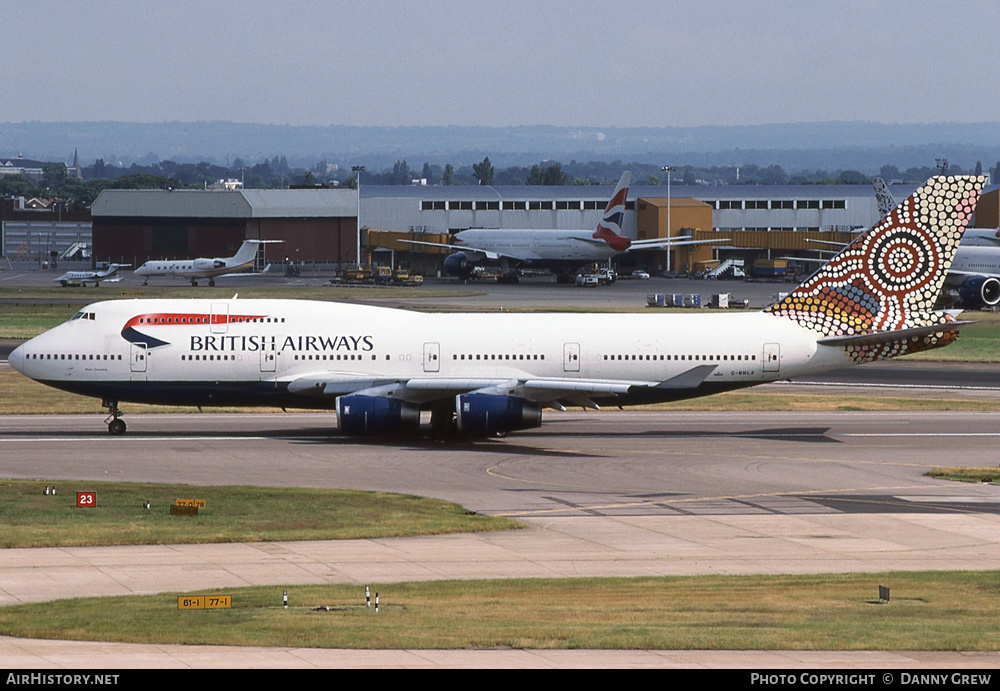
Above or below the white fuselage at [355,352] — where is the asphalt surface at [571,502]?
below

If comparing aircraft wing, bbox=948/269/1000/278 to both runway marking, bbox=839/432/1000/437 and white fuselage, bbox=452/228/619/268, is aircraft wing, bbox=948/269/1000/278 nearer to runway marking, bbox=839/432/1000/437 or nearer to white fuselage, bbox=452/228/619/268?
white fuselage, bbox=452/228/619/268

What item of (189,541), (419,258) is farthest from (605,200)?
(189,541)

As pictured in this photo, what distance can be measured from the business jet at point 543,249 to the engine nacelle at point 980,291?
44.1 metres

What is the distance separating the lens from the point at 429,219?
192875mm

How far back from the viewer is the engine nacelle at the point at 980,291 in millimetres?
112438

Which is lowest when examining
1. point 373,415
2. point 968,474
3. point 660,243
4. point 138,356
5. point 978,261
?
point 968,474

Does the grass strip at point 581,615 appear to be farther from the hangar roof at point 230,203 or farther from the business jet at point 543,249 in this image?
the hangar roof at point 230,203

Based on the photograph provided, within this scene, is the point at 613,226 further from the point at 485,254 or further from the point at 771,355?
the point at 771,355

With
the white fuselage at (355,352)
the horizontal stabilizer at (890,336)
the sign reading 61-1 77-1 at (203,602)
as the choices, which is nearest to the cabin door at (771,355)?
the white fuselage at (355,352)

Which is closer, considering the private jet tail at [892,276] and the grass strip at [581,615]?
the grass strip at [581,615]

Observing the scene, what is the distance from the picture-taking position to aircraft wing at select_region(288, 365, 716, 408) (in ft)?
152

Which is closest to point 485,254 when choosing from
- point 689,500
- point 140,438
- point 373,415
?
point 140,438

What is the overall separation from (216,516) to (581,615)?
43.5 feet

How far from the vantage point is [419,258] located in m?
176
